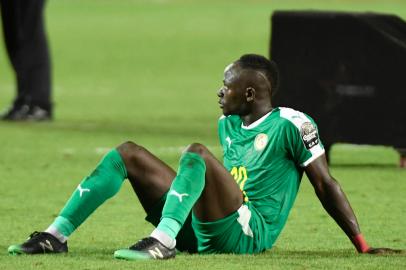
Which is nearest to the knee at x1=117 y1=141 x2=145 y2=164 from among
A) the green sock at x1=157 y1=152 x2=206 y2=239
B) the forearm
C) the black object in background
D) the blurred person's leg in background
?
the green sock at x1=157 y1=152 x2=206 y2=239

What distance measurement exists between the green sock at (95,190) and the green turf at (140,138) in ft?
0.64

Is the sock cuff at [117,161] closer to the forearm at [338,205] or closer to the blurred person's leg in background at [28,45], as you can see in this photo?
the forearm at [338,205]

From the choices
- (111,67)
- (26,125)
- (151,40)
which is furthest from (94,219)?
Answer: (151,40)

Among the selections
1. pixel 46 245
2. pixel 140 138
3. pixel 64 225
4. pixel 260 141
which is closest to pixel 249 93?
pixel 260 141

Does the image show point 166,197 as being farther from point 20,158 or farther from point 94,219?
point 20,158

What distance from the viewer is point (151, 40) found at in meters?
27.6

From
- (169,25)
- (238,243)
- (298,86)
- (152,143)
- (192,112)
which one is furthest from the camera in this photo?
(169,25)

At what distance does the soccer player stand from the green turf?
12 cm

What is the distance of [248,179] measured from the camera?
7223mm

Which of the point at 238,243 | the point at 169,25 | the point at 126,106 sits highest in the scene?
the point at 238,243

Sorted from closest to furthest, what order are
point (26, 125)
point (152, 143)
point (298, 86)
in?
1. point (298, 86)
2. point (152, 143)
3. point (26, 125)

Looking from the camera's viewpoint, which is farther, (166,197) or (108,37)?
(108,37)

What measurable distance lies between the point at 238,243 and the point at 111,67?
16610 mm

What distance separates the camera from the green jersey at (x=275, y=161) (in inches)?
282
